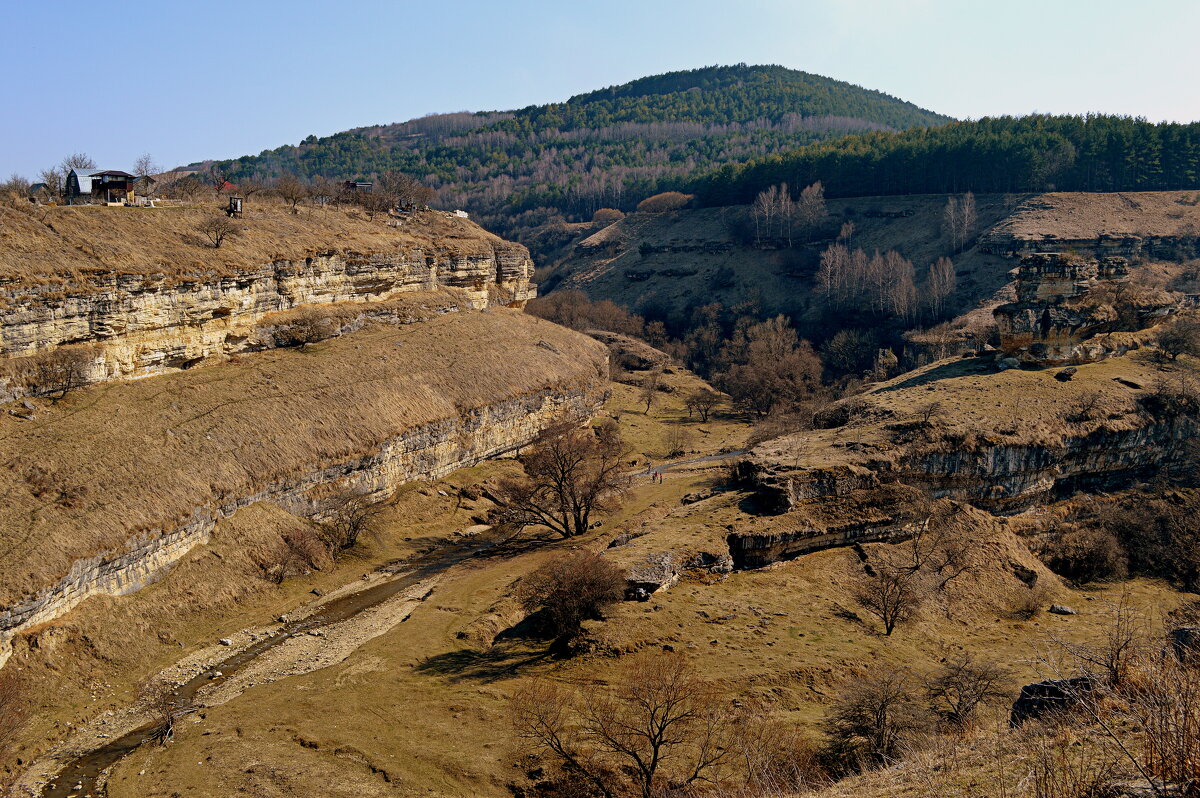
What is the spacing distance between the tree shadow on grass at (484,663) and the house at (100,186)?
38967 mm

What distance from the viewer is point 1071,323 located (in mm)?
53000

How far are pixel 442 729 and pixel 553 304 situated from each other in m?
85.3

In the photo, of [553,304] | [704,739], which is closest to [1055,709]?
[704,739]

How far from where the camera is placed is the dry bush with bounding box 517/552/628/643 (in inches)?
1215

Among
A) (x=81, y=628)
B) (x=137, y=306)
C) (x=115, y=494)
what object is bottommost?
(x=81, y=628)

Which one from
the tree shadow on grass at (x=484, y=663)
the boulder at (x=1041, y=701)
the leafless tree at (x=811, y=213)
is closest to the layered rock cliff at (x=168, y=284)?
the tree shadow on grass at (x=484, y=663)

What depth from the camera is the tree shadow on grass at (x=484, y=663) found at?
29641 mm

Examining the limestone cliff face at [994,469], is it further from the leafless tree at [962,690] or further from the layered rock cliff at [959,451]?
the leafless tree at [962,690]

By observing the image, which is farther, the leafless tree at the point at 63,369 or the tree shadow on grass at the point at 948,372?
the tree shadow on grass at the point at 948,372

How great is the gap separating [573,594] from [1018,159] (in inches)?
3826

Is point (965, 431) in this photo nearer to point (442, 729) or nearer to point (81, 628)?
point (442, 729)

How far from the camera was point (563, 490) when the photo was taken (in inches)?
1816

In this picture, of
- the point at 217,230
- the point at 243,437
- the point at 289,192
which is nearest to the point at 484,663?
the point at 243,437

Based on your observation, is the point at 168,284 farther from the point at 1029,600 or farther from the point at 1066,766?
the point at 1066,766
